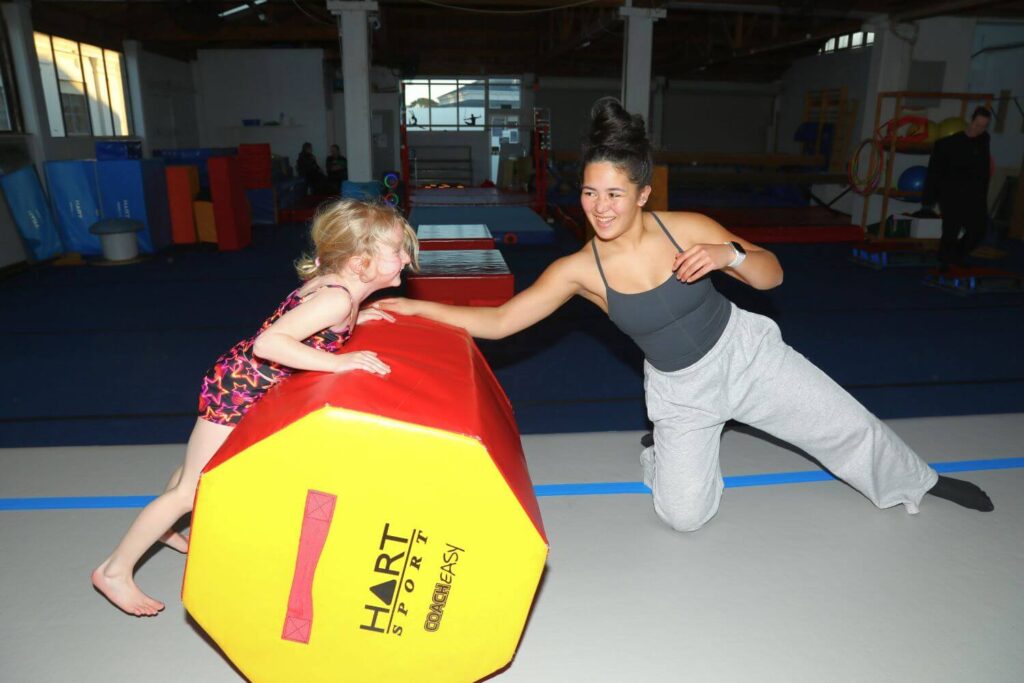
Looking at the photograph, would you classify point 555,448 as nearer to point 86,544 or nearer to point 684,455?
point 684,455

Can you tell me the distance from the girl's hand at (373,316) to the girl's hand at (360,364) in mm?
430

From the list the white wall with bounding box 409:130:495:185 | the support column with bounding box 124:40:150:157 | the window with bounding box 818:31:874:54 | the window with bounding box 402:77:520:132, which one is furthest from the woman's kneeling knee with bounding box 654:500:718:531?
the window with bounding box 402:77:520:132

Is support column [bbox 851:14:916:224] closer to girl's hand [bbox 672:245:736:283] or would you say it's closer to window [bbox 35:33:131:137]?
girl's hand [bbox 672:245:736:283]

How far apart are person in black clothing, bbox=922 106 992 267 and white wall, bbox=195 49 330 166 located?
13.4 metres

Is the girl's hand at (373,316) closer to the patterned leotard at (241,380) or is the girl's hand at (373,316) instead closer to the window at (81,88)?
the patterned leotard at (241,380)

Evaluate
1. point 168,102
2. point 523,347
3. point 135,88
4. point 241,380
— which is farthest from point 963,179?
point 168,102

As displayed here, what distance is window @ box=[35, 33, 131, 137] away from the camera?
1094 centimetres

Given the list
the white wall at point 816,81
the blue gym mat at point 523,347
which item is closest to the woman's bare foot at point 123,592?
the blue gym mat at point 523,347

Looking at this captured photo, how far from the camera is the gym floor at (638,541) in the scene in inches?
73.0

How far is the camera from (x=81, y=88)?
12.0 m

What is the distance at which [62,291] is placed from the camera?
6887mm

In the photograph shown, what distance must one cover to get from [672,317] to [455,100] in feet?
68.6

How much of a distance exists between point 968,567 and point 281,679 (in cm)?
205

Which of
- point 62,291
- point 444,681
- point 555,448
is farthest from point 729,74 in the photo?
point 444,681
